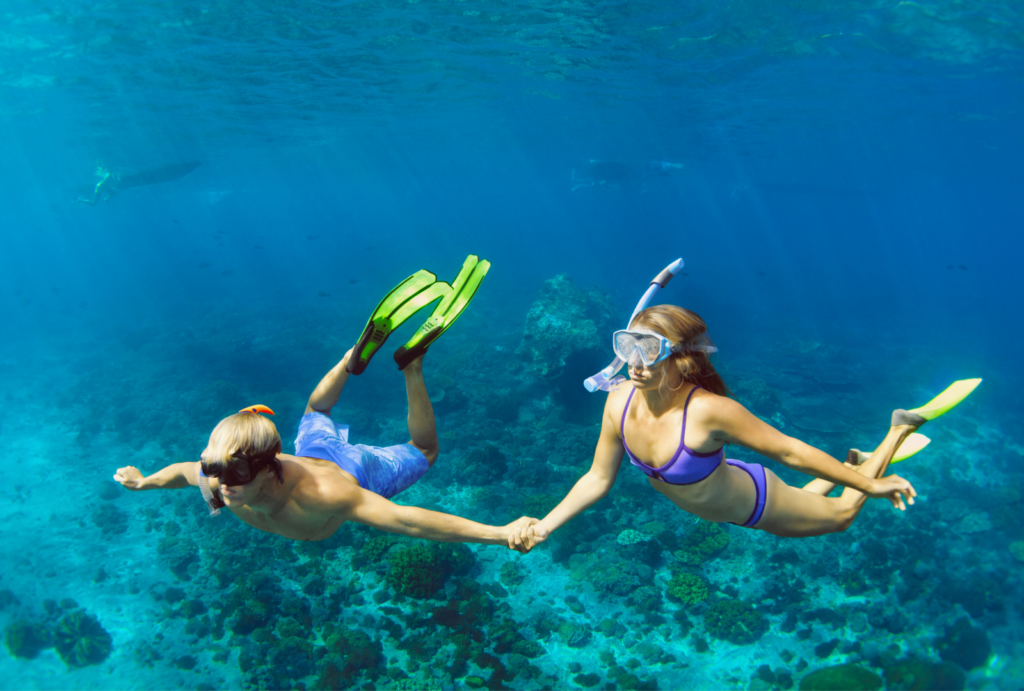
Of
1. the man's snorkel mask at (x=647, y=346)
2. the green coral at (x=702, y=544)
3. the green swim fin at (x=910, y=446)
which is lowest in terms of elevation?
the green coral at (x=702, y=544)

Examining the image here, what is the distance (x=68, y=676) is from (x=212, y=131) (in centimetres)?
2977

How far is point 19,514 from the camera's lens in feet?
37.6

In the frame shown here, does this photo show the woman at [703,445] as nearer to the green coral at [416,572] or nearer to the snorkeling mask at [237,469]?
the snorkeling mask at [237,469]

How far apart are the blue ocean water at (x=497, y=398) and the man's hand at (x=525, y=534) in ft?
16.1

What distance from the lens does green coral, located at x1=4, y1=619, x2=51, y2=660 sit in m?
8.06

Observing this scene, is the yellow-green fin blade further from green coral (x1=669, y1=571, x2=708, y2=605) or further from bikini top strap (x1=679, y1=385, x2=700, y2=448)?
green coral (x1=669, y1=571, x2=708, y2=605)

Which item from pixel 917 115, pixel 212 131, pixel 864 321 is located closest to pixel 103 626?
pixel 212 131

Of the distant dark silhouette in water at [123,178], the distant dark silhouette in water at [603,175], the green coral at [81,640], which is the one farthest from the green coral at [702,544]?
the distant dark silhouette in water at [123,178]

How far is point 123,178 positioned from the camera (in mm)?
30266

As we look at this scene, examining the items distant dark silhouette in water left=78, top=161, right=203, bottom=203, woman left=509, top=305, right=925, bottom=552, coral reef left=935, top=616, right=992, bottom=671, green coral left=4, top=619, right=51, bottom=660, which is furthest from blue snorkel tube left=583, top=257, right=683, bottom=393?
distant dark silhouette in water left=78, top=161, right=203, bottom=203

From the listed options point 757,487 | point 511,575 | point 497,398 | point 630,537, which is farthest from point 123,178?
point 757,487

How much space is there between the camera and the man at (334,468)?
2697 mm

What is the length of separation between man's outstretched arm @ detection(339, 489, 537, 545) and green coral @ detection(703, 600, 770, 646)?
6.51 meters

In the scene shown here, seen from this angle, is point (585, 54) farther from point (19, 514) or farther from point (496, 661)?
point (19, 514)
